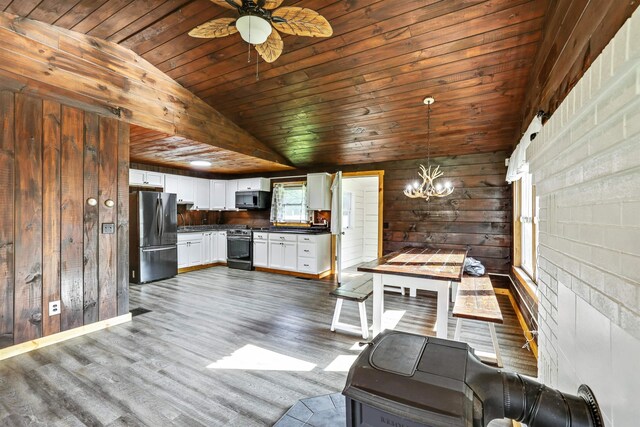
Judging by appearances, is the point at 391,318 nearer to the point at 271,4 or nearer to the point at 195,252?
the point at 271,4

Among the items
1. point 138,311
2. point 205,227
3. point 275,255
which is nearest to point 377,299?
point 138,311

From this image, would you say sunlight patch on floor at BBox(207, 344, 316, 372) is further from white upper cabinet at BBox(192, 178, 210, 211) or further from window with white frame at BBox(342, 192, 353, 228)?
white upper cabinet at BBox(192, 178, 210, 211)

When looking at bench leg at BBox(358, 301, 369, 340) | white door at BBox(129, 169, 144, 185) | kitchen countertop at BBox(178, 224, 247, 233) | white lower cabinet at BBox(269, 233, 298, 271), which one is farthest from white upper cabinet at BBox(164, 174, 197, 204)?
bench leg at BBox(358, 301, 369, 340)

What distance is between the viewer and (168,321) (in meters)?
3.26

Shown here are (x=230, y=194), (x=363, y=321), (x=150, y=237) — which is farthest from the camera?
(x=230, y=194)

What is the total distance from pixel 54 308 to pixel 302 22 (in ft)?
11.0

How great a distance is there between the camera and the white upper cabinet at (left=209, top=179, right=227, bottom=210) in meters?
6.73

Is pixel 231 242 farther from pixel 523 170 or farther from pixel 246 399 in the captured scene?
pixel 523 170

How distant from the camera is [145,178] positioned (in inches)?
213

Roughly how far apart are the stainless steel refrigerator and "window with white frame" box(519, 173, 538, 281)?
5461 mm

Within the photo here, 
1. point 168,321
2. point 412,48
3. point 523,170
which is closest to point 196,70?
point 412,48

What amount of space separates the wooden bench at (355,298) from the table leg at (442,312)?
2.24 ft

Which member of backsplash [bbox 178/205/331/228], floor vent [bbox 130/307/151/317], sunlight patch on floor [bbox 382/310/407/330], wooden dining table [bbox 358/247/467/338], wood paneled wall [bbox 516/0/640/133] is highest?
wood paneled wall [bbox 516/0/640/133]

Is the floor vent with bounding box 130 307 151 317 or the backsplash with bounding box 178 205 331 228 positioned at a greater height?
the backsplash with bounding box 178 205 331 228
